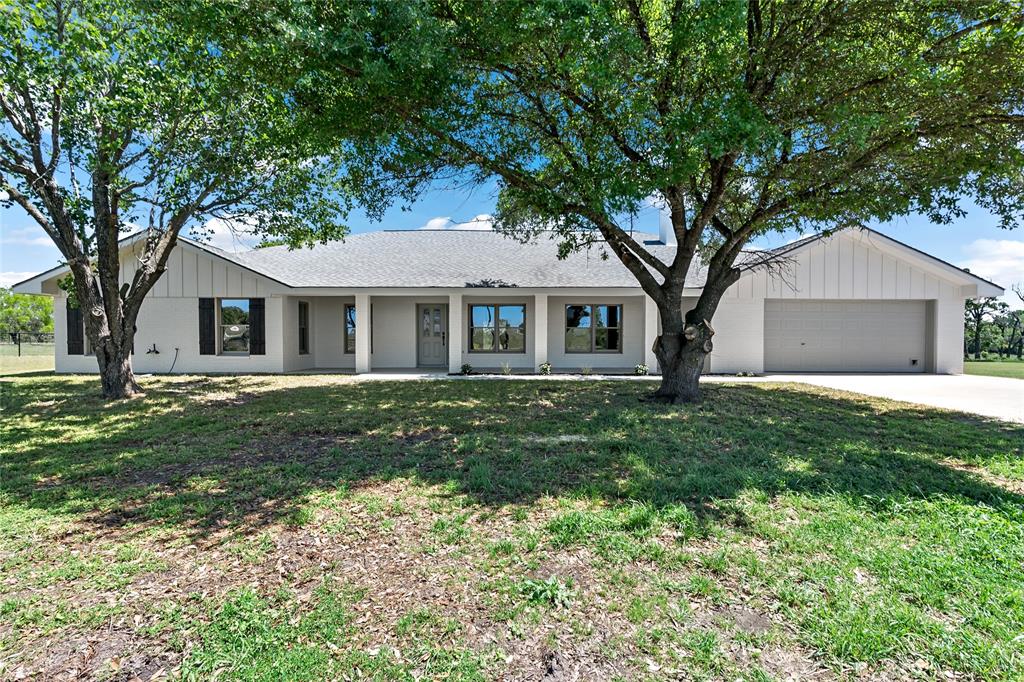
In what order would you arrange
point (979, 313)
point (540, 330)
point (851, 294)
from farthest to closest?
point (979, 313) < point (851, 294) < point (540, 330)

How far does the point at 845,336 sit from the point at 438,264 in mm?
13217

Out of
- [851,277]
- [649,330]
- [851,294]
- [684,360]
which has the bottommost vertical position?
[684,360]

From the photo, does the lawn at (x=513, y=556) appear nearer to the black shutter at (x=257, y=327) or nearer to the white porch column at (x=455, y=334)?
the white porch column at (x=455, y=334)

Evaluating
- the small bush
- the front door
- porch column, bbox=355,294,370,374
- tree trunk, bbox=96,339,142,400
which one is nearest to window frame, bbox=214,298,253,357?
porch column, bbox=355,294,370,374

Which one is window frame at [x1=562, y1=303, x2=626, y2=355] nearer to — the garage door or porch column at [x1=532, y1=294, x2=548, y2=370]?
porch column at [x1=532, y1=294, x2=548, y2=370]

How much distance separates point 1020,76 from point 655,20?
479 cm

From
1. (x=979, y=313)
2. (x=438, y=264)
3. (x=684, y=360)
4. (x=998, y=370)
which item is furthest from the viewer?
(x=979, y=313)

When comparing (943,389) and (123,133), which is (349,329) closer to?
(123,133)

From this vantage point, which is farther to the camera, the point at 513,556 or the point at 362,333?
the point at 362,333

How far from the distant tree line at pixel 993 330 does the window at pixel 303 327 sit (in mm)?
30986


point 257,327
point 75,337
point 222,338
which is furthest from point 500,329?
point 75,337

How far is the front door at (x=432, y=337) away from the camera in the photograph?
1543cm

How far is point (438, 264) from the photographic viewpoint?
15.4 metres

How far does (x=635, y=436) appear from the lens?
20.1 feet
